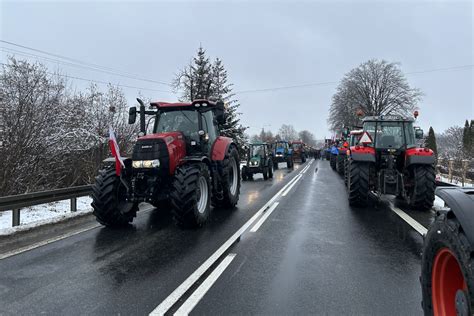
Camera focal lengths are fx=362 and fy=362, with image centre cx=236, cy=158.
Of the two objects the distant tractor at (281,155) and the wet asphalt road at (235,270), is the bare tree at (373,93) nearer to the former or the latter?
the distant tractor at (281,155)

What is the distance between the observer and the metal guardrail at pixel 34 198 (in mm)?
7094

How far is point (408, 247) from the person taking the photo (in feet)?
19.2

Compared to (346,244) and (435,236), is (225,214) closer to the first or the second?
(346,244)

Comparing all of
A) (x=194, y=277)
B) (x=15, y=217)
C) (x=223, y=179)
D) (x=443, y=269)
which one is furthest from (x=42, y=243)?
(x=443, y=269)

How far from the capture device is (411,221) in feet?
25.7

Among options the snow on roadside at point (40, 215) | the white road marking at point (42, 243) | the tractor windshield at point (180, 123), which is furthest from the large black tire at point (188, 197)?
the snow on roadside at point (40, 215)

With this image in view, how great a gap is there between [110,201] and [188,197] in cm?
155

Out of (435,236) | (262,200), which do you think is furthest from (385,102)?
(435,236)

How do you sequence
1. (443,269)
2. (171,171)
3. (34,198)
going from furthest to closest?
(34,198) < (171,171) < (443,269)

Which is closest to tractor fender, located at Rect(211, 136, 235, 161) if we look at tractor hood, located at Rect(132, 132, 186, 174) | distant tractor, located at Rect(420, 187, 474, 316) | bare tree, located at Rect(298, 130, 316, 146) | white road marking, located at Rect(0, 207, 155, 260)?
tractor hood, located at Rect(132, 132, 186, 174)

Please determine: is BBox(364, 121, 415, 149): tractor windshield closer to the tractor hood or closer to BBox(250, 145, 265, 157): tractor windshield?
the tractor hood

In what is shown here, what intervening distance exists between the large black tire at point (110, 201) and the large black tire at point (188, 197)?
114cm

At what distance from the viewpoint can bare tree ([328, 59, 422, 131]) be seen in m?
53.8

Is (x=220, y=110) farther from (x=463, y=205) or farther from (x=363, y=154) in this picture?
(x=463, y=205)
